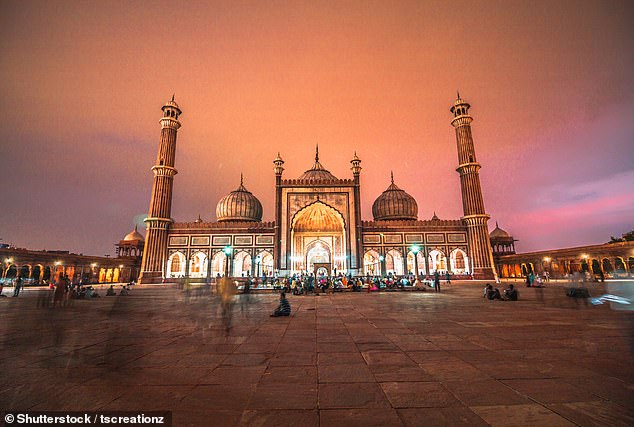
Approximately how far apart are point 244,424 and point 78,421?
3.87 ft

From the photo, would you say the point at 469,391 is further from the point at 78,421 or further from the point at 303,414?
the point at 78,421

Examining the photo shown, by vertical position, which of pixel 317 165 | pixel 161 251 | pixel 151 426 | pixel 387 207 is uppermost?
pixel 317 165

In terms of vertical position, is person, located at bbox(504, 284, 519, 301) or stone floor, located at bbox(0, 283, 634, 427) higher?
person, located at bbox(504, 284, 519, 301)

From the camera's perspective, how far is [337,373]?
3152 millimetres

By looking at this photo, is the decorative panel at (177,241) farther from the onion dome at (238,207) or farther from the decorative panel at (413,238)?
the decorative panel at (413,238)

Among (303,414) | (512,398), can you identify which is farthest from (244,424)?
(512,398)

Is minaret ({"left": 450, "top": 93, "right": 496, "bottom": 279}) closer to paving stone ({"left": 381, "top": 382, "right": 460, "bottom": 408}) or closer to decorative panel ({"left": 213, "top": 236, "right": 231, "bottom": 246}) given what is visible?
decorative panel ({"left": 213, "top": 236, "right": 231, "bottom": 246})

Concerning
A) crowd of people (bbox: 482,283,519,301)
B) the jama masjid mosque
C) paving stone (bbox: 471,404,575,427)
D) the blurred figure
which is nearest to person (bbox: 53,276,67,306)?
the blurred figure

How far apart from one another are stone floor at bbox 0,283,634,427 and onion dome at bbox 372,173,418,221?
3461 centimetres

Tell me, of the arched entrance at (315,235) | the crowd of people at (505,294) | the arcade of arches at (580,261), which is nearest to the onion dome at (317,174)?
the arched entrance at (315,235)

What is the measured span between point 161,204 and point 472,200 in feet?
110

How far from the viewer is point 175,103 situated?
120ft

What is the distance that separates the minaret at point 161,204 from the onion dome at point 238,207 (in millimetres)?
7136

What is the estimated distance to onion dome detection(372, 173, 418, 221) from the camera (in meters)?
39.9
